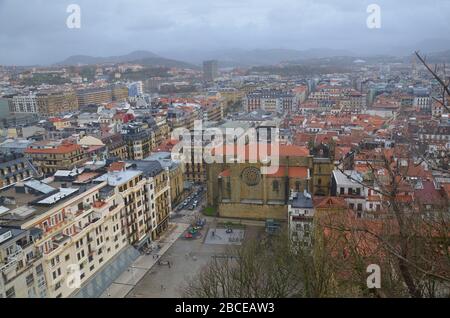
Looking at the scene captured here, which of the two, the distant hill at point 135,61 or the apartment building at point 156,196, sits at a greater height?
the distant hill at point 135,61

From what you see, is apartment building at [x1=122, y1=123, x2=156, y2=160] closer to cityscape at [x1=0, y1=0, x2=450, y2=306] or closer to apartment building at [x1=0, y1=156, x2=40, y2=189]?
cityscape at [x1=0, y1=0, x2=450, y2=306]

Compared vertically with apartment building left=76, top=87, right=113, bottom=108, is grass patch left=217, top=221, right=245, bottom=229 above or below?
below

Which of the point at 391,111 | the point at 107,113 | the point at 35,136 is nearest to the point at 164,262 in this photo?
the point at 35,136

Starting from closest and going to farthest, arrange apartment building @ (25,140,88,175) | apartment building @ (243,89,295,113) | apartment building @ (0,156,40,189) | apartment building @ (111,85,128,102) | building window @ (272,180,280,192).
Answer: building window @ (272,180,280,192)
apartment building @ (0,156,40,189)
apartment building @ (25,140,88,175)
apartment building @ (243,89,295,113)
apartment building @ (111,85,128,102)

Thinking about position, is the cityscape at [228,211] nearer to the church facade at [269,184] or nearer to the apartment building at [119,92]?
the church facade at [269,184]

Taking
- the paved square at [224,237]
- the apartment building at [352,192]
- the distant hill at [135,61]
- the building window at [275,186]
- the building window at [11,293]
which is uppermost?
the distant hill at [135,61]

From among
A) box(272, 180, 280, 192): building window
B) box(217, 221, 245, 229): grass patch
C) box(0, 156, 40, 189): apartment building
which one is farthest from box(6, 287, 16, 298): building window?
box(272, 180, 280, 192): building window

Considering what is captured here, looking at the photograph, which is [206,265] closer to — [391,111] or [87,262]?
[87,262]

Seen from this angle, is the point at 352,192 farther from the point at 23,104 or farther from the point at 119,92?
the point at 119,92

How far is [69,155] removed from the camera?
2383 centimetres

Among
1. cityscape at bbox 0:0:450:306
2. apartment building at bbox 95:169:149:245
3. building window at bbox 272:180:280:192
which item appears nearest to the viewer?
cityscape at bbox 0:0:450:306

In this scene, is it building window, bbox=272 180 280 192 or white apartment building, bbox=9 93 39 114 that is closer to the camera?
building window, bbox=272 180 280 192

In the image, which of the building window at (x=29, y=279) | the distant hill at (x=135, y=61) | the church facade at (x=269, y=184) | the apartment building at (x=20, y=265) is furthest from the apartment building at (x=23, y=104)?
the distant hill at (x=135, y=61)

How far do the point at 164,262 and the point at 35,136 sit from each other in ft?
65.2
